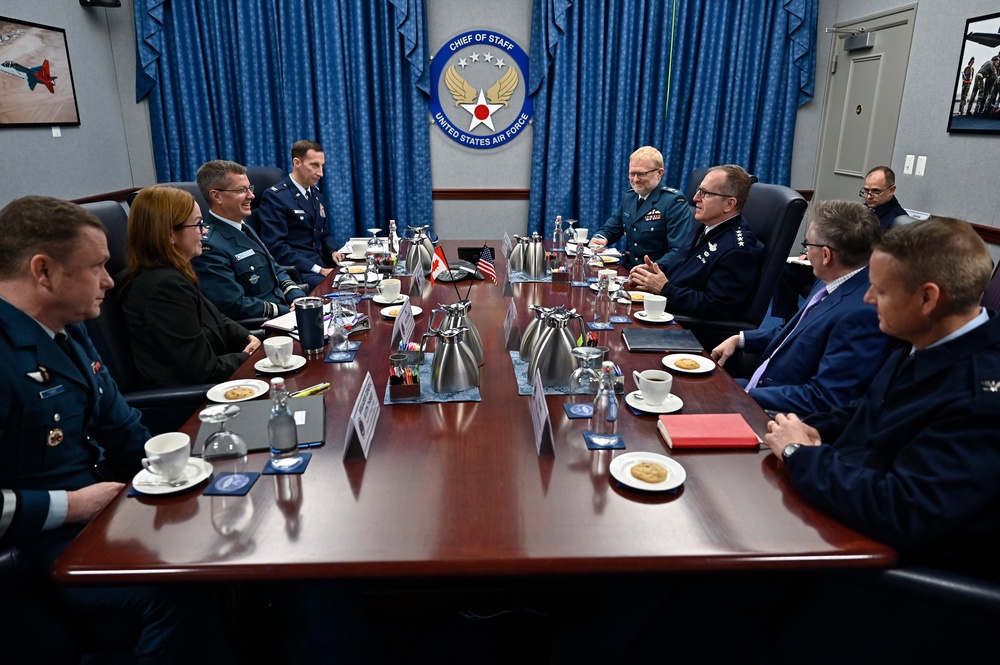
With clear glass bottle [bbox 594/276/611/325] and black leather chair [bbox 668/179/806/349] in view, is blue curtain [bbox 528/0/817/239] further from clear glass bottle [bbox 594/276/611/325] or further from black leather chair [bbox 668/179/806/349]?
clear glass bottle [bbox 594/276/611/325]

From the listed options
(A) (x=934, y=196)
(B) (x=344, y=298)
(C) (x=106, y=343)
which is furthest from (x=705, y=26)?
(C) (x=106, y=343)

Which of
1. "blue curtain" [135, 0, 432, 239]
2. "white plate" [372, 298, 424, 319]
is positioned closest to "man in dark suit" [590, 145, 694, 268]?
"white plate" [372, 298, 424, 319]

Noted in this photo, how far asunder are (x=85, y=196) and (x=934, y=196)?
5.30 meters

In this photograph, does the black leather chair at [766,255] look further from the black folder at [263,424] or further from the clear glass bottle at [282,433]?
the clear glass bottle at [282,433]

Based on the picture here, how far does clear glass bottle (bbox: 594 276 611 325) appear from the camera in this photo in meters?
2.29

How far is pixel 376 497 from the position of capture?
1178mm

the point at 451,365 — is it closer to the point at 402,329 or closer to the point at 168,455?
the point at 402,329

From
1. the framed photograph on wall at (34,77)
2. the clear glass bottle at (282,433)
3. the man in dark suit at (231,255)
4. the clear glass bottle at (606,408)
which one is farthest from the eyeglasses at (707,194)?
the framed photograph on wall at (34,77)

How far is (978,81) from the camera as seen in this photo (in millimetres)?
3496

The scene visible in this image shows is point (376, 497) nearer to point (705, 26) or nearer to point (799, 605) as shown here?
point (799, 605)

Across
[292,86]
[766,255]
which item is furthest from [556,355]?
[292,86]

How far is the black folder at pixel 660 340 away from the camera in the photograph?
1.96 meters

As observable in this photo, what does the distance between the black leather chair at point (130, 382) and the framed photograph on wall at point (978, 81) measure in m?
3.96

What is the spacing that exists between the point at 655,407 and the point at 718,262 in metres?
1.32
